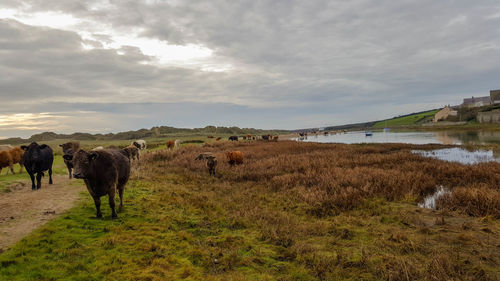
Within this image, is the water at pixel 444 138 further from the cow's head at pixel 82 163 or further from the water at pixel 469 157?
the cow's head at pixel 82 163

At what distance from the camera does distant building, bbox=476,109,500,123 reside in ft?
245

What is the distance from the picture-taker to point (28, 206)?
8102 millimetres

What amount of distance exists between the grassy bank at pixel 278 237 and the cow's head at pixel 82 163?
1.40 metres

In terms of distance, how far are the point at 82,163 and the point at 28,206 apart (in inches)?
131

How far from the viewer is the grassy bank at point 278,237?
4820 mm

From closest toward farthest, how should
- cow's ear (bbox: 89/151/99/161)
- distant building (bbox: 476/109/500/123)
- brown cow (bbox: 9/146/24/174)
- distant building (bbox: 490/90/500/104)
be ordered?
cow's ear (bbox: 89/151/99/161) → brown cow (bbox: 9/146/24/174) → distant building (bbox: 476/109/500/123) → distant building (bbox: 490/90/500/104)

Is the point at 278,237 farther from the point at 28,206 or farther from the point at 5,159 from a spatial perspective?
the point at 5,159

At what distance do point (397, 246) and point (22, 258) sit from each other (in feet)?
26.6

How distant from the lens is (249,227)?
25.4ft

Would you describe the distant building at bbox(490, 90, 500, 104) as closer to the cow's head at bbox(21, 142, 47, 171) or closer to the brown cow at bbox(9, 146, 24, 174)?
the cow's head at bbox(21, 142, 47, 171)

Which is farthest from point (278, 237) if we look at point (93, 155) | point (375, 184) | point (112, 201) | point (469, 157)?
point (469, 157)

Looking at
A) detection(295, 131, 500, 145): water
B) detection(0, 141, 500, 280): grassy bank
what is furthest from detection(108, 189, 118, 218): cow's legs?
detection(295, 131, 500, 145): water

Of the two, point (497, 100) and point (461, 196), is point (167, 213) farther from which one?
point (497, 100)

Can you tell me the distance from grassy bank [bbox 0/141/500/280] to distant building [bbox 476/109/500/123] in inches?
3454
